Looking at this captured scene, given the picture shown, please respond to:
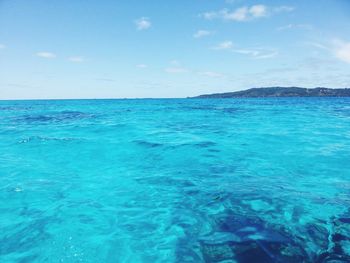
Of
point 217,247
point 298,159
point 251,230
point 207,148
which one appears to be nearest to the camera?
point 217,247

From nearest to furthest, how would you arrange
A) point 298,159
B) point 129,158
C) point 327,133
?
point 298,159, point 129,158, point 327,133

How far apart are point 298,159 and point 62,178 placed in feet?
27.7

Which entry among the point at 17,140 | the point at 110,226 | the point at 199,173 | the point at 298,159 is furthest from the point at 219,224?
the point at 17,140

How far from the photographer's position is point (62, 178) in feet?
27.5

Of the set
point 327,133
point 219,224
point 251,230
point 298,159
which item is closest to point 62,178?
point 219,224

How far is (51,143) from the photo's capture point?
531 inches

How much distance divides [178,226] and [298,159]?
6.83 meters

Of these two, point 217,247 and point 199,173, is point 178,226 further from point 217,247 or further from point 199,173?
point 199,173

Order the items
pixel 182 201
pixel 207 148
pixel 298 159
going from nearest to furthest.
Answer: pixel 182 201 → pixel 298 159 → pixel 207 148

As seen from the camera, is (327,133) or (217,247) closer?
(217,247)

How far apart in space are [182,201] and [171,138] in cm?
842

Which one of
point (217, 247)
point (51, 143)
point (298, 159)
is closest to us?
point (217, 247)

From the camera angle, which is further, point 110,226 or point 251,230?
point 110,226

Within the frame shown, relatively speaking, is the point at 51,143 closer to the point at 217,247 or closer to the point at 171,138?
the point at 171,138
